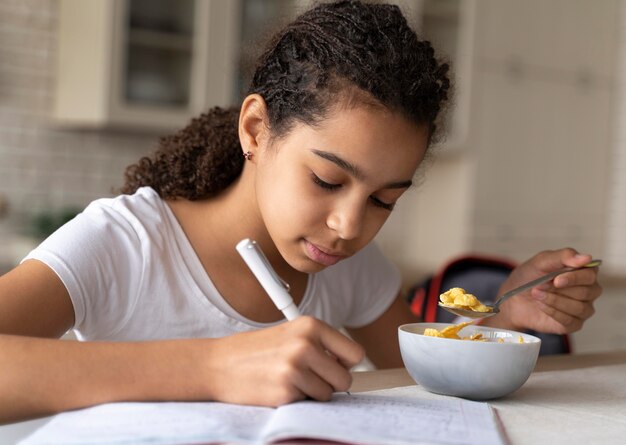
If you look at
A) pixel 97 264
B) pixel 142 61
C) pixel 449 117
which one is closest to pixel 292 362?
pixel 97 264

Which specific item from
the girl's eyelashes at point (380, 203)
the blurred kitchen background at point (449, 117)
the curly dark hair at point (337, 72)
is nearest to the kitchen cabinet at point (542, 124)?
the blurred kitchen background at point (449, 117)

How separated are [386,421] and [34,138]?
9.09ft

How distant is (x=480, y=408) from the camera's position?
3.25ft

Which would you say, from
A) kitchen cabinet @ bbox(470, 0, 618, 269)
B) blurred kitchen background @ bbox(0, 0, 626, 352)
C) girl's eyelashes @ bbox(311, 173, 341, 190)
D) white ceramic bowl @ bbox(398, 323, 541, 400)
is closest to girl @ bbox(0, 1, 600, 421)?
girl's eyelashes @ bbox(311, 173, 341, 190)

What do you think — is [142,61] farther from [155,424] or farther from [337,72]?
[155,424]

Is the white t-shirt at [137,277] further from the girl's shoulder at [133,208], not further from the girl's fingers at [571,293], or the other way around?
the girl's fingers at [571,293]

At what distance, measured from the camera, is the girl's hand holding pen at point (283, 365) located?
91 centimetres

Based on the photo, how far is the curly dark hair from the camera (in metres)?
1.21

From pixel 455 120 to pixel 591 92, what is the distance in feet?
3.44

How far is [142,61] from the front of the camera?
131 inches

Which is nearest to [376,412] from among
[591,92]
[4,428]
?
[4,428]

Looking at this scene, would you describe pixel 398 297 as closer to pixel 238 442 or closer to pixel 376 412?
pixel 376 412

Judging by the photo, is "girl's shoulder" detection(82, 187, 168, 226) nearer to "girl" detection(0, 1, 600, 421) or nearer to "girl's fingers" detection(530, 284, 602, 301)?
"girl" detection(0, 1, 600, 421)

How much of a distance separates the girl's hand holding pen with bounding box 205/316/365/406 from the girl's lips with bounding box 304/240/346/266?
0.97ft
